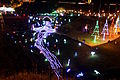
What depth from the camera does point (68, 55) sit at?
646 inches

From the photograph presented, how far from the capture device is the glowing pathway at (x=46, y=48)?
13.9m

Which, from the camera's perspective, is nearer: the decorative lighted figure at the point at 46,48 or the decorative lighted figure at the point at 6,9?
the decorative lighted figure at the point at 46,48

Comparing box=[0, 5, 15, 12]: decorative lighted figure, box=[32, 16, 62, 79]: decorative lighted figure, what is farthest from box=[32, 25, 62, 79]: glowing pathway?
box=[0, 5, 15, 12]: decorative lighted figure

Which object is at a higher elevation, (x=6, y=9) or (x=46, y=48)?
(x=6, y=9)

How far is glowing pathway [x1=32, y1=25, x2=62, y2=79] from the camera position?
548 inches

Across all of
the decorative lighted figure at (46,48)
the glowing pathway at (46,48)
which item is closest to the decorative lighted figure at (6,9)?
the decorative lighted figure at (46,48)

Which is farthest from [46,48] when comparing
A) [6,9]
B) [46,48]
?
[6,9]

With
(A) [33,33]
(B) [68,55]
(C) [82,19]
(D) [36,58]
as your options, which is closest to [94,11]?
(C) [82,19]

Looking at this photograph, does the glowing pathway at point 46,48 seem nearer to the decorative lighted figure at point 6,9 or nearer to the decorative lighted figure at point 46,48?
the decorative lighted figure at point 46,48

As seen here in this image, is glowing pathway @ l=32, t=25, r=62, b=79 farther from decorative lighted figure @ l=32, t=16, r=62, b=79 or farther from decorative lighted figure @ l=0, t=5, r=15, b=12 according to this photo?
decorative lighted figure @ l=0, t=5, r=15, b=12

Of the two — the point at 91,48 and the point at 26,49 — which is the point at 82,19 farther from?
the point at 26,49

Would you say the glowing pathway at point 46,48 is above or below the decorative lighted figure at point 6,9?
below

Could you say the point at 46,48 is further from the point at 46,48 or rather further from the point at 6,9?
the point at 6,9

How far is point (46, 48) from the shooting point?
1789 centimetres
